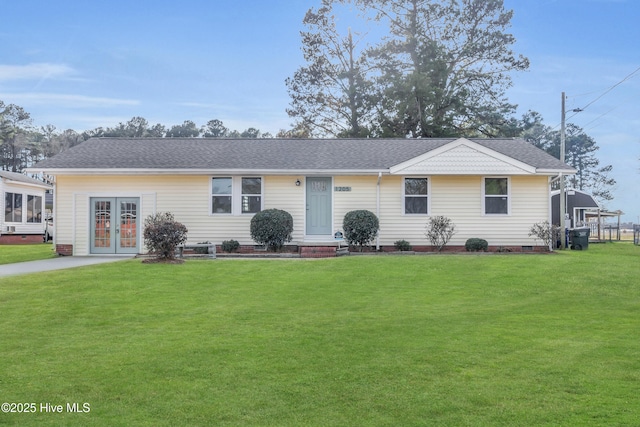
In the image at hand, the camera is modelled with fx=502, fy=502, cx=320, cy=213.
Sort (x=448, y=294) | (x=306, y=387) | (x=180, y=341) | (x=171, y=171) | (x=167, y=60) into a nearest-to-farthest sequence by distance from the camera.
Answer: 1. (x=306, y=387)
2. (x=180, y=341)
3. (x=448, y=294)
4. (x=171, y=171)
5. (x=167, y=60)

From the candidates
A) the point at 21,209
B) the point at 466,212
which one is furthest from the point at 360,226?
the point at 21,209

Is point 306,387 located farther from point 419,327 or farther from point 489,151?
point 489,151

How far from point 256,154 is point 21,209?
57.8ft

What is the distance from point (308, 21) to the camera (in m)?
38.0

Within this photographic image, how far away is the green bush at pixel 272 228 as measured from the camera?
17.2 m

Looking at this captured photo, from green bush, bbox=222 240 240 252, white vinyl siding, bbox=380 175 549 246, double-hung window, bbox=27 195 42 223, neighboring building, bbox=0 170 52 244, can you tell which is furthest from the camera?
double-hung window, bbox=27 195 42 223

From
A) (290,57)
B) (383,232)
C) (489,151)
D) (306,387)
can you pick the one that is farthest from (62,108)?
(306,387)

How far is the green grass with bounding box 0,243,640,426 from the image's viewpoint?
4.29 meters

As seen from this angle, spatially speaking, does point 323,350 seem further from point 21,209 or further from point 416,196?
point 21,209

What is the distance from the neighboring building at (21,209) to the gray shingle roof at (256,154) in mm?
9788

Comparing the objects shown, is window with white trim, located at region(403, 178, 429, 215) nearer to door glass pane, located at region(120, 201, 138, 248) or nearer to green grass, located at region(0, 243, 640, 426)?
green grass, located at region(0, 243, 640, 426)

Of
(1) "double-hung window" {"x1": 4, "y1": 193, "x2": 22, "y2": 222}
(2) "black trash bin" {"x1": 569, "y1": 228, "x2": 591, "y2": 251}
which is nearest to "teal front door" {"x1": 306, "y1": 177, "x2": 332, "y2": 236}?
(2) "black trash bin" {"x1": 569, "y1": 228, "x2": 591, "y2": 251}

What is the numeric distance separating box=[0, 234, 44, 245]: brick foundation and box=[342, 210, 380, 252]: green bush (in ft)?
66.6

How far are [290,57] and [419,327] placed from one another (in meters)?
34.6
